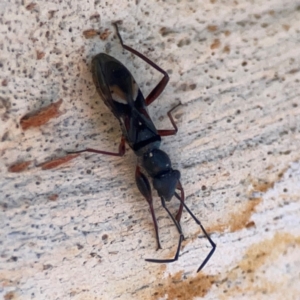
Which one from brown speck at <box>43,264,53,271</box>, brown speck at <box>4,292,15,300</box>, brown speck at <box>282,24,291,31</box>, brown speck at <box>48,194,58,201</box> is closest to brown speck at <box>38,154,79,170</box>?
brown speck at <box>48,194,58,201</box>

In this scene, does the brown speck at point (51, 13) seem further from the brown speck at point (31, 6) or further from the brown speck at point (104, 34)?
the brown speck at point (104, 34)

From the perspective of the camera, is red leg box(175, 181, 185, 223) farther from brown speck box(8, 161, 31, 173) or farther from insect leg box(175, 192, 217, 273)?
brown speck box(8, 161, 31, 173)

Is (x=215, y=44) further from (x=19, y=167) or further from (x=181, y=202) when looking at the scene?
(x=19, y=167)

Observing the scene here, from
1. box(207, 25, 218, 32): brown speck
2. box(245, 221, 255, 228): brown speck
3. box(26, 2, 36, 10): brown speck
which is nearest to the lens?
box(26, 2, 36, 10): brown speck

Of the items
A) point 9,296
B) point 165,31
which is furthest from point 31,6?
point 9,296

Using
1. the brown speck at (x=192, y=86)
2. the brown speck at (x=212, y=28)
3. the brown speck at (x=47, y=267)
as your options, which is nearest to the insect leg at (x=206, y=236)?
the brown speck at (x=192, y=86)

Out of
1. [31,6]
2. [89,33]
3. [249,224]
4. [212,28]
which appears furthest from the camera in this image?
[249,224]
